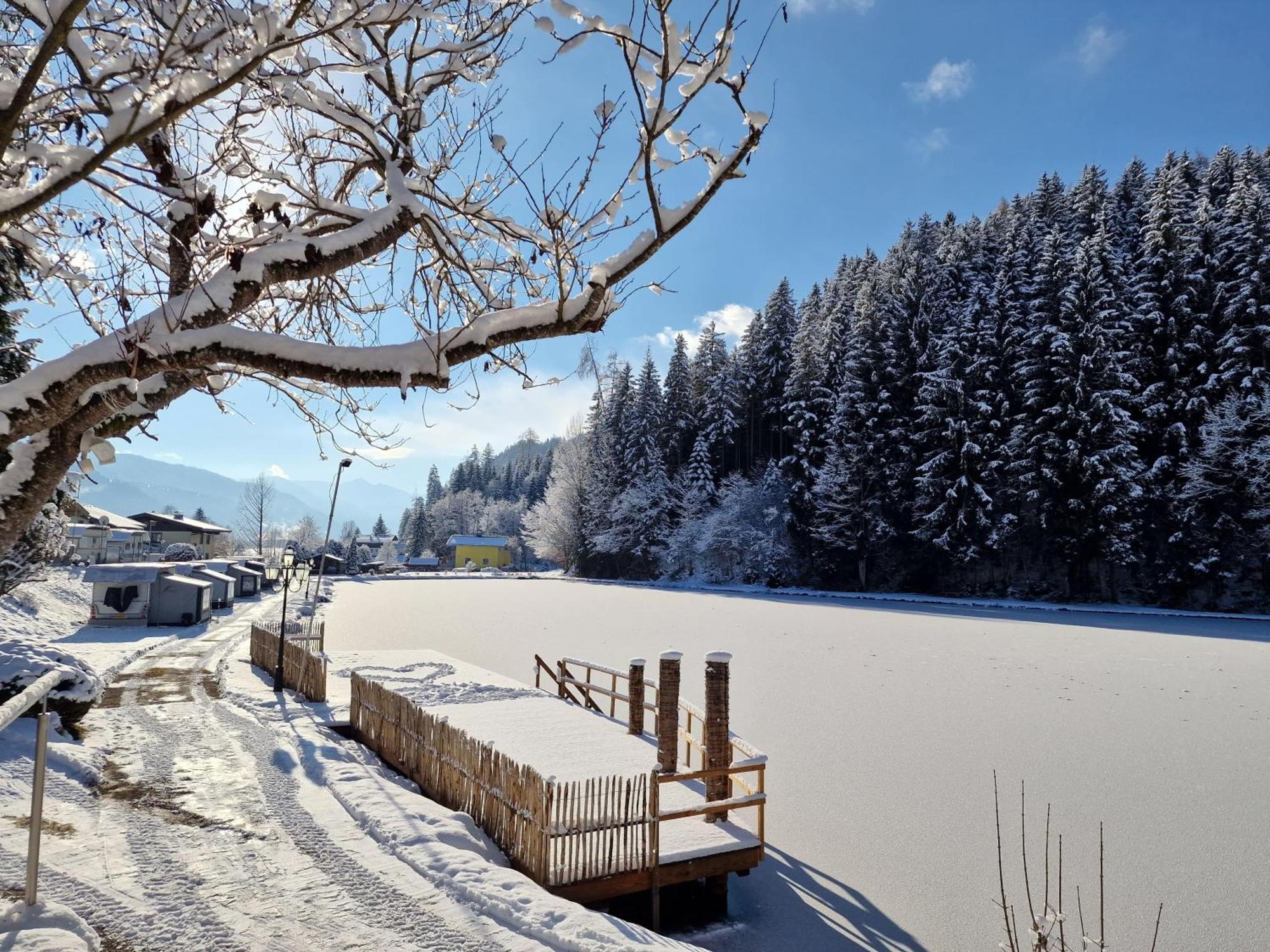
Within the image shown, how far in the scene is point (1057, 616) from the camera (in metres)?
30.9

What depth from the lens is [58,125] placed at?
3590 mm

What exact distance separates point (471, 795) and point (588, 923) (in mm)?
2923

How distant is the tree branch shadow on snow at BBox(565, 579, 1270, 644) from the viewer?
2569 cm

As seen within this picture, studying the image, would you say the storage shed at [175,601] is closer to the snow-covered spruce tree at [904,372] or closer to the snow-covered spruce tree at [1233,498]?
the snow-covered spruce tree at [904,372]

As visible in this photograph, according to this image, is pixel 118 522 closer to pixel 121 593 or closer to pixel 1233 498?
pixel 121 593

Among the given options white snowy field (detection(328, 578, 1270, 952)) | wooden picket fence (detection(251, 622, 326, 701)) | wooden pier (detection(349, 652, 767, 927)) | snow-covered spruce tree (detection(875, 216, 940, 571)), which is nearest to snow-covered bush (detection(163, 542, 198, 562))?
white snowy field (detection(328, 578, 1270, 952))

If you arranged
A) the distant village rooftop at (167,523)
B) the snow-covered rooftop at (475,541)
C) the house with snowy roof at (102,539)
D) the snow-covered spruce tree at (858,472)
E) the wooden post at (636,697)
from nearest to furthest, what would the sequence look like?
the wooden post at (636,697) < the snow-covered spruce tree at (858,472) < the house with snowy roof at (102,539) < the distant village rooftop at (167,523) < the snow-covered rooftop at (475,541)

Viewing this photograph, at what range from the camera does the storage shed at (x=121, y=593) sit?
77.3ft

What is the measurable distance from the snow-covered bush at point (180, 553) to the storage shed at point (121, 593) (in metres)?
29.4

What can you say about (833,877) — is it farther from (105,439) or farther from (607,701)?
(607,701)

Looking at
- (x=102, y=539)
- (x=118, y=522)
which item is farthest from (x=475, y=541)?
(x=102, y=539)

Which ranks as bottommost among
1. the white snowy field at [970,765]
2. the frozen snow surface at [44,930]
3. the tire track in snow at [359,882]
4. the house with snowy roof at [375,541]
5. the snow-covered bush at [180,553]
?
the white snowy field at [970,765]

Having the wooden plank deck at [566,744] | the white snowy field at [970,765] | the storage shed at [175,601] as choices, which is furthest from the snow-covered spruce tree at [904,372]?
the storage shed at [175,601]

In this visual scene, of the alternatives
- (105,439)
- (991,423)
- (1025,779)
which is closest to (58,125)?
(105,439)
